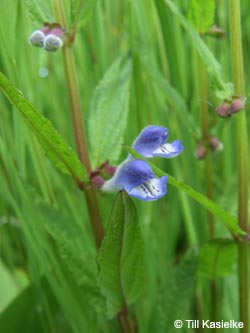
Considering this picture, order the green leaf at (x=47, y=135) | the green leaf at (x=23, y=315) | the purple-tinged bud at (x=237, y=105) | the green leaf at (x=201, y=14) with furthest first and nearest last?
the green leaf at (x=23, y=315)
the green leaf at (x=201, y=14)
the purple-tinged bud at (x=237, y=105)
the green leaf at (x=47, y=135)

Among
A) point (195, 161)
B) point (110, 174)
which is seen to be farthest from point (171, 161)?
point (110, 174)

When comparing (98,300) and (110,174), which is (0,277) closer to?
(98,300)

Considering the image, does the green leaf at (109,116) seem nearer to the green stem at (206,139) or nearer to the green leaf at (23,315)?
the green stem at (206,139)

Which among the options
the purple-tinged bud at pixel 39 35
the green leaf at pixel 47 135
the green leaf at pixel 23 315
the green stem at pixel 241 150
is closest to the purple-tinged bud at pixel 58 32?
the purple-tinged bud at pixel 39 35

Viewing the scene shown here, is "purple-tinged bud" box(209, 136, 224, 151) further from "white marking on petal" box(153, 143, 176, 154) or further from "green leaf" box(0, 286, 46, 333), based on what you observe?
"green leaf" box(0, 286, 46, 333)

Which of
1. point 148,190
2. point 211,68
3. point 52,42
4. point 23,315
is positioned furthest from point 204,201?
point 23,315

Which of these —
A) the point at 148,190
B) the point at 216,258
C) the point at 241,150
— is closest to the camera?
the point at 148,190

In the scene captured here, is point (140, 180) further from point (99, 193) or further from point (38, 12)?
point (38, 12)
